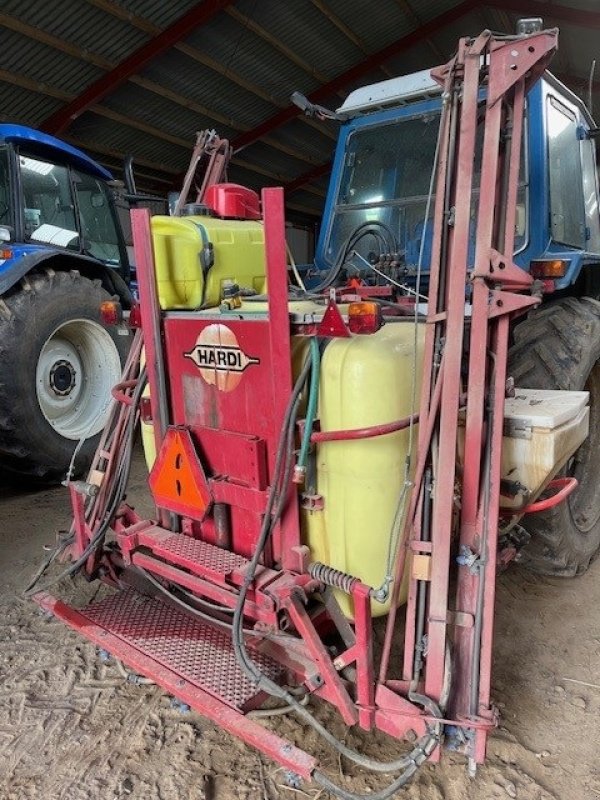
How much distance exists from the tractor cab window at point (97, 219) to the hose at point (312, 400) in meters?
3.13

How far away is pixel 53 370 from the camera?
3678 mm

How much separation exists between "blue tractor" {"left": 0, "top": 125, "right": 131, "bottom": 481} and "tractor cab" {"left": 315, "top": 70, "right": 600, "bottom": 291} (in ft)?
5.00

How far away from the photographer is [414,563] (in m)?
1.48

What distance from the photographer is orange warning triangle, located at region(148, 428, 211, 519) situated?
6.18ft

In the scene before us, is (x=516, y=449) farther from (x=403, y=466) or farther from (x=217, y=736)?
(x=217, y=736)

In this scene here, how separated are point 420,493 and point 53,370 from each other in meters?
2.90

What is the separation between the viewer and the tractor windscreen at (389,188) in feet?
9.18

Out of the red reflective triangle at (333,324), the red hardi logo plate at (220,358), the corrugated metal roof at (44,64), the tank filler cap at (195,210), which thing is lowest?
the red hardi logo plate at (220,358)

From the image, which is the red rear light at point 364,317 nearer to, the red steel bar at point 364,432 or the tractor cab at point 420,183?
the red steel bar at point 364,432

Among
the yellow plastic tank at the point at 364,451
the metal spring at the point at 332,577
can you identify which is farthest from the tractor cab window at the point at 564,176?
the metal spring at the point at 332,577

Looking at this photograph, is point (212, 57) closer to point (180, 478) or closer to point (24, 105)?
point (24, 105)

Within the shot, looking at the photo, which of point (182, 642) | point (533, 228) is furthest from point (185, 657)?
point (533, 228)

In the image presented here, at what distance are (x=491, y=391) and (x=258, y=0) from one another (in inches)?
238

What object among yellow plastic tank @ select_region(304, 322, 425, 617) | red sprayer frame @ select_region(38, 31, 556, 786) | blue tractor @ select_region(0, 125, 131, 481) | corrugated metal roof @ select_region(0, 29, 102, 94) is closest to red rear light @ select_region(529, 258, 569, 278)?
red sprayer frame @ select_region(38, 31, 556, 786)
